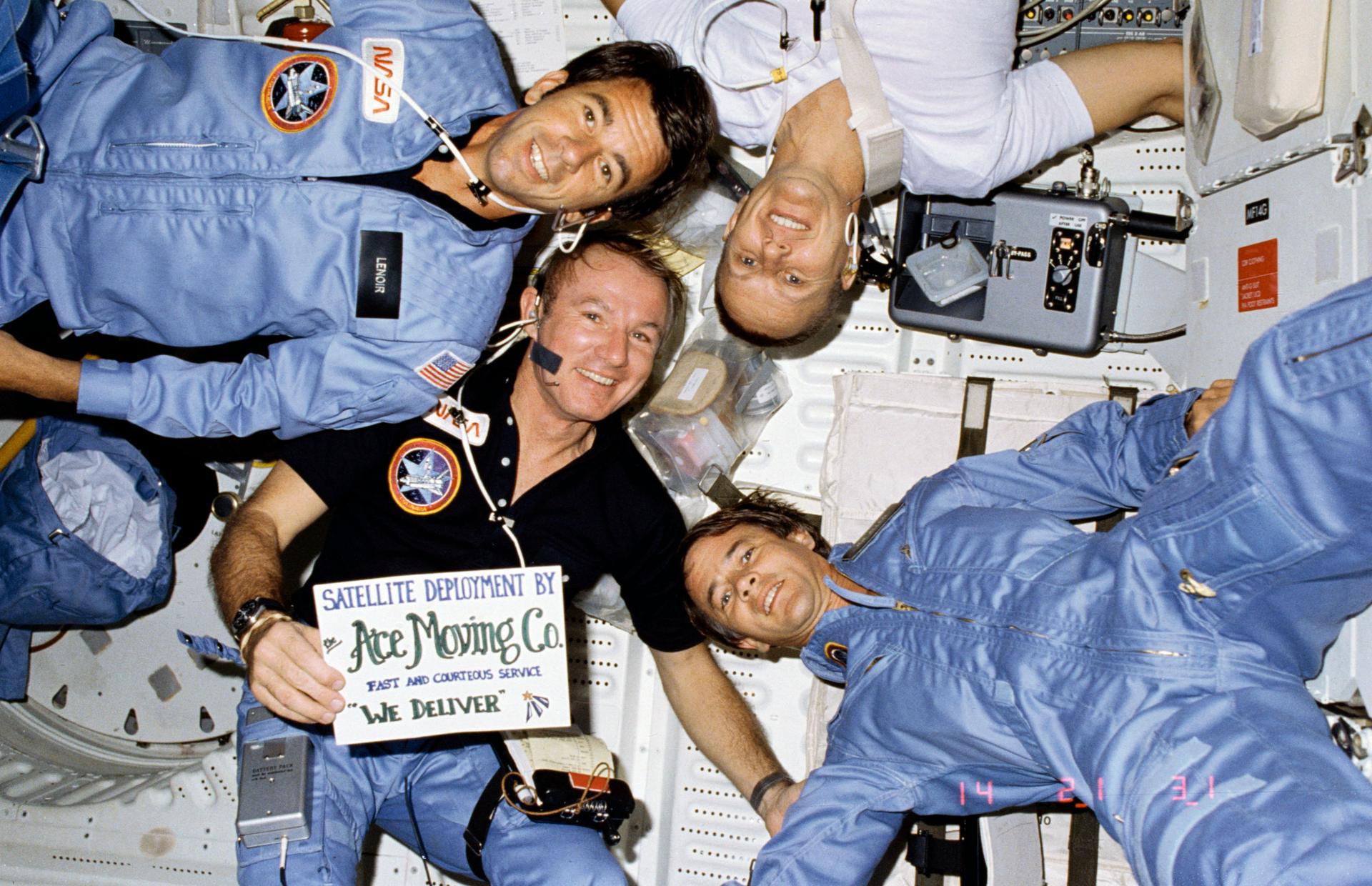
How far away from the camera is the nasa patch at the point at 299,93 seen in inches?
91.8

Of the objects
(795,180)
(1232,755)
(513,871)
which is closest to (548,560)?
(513,871)

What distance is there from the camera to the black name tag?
7.68 ft

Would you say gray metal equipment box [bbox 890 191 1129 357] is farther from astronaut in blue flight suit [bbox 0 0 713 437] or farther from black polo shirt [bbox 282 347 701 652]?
black polo shirt [bbox 282 347 701 652]

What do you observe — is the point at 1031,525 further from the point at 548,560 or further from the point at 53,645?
the point at 53,645

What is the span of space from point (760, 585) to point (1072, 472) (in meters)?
0.90

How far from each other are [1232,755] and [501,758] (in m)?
1.87

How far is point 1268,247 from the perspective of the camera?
8.06 ft

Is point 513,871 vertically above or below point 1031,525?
below

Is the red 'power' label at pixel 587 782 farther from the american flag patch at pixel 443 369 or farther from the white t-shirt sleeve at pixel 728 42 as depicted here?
the white t-shirt sleeve at pixel 728 42

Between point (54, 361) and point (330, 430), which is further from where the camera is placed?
point (330, 430)

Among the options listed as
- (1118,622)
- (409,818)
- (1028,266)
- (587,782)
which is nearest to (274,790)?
(409,818)

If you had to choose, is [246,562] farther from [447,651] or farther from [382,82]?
[382,82]

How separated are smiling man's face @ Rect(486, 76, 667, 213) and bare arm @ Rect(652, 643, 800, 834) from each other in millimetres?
1426

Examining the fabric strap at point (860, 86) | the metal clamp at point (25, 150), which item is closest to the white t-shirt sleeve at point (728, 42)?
the fabric strap at point (860, 86)
